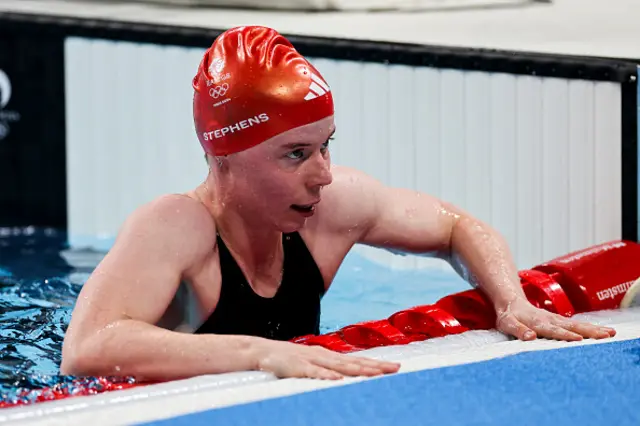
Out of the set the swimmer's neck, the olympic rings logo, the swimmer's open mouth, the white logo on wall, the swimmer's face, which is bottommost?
the white logo on wall

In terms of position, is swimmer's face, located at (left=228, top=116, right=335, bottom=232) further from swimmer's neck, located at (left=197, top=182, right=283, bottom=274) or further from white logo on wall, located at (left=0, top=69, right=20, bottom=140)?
white logo on wall, located at (left=0, top=69, right=20, bottom=140)

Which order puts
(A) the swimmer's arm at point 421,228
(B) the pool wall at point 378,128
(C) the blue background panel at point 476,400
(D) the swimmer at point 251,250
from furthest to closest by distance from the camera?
(B) the pool wall at point 378,128 < (A) the swimmer's arm at point 421,228 < (D) the swimmer at point 251,250 < (C) the blue background panel at point 476,400

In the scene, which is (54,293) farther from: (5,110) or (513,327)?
(513,327)

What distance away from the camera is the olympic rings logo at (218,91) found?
231cm

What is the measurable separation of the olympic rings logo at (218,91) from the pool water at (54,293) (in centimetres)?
68

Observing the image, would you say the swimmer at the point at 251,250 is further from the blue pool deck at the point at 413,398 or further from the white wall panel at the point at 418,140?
the white wall panel at the point at 418,140

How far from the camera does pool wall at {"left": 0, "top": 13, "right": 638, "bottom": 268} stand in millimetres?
4086

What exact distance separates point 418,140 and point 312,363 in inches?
104

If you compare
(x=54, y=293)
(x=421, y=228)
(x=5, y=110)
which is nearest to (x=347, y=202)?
(x=421, y=228)

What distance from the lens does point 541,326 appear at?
2307 mm

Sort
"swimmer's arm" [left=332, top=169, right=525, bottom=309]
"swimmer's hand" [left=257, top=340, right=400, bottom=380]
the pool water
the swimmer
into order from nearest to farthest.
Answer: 1. "swimmer's hand" [left=257, top=340, right=400, bottom=380]
2. the swimmer
3. "swimmer's arm" [left=332, top=169, right=525, bottom=309]
4. the pool water

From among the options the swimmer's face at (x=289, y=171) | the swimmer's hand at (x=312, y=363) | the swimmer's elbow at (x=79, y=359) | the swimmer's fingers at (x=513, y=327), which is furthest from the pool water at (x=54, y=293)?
the swimmer's fingers at (x=513, y=327)

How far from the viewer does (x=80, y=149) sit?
5367 mm

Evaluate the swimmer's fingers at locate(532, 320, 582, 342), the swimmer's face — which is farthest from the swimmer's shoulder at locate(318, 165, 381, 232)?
the swimmer's fingers at locate(532, 320, 582, 342)
